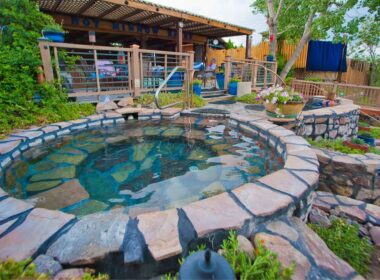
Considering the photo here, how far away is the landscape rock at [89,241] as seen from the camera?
3.83ft

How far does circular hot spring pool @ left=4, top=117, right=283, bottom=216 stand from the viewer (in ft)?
6.84

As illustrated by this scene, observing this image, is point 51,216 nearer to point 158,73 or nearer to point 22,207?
point 22,207

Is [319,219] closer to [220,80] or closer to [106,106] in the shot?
[106,106]

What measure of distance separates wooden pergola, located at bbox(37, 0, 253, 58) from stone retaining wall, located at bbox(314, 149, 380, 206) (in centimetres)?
625

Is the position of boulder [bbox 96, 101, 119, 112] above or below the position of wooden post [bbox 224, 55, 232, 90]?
below

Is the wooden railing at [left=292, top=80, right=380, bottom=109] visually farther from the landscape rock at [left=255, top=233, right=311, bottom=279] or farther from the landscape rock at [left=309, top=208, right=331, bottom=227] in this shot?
the landscape rock at [left=255, top=233, right=311, bottom=279]

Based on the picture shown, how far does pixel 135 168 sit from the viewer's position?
107 inches

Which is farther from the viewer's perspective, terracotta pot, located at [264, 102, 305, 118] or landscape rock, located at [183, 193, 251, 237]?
terracotta pot, located at [264, 102, 305, 118]

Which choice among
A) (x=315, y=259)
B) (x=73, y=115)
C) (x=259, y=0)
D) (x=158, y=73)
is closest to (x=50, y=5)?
(x=158, y=73)

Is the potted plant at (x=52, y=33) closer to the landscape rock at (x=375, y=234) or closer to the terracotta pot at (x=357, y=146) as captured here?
the landscape rock at (x=375, y=234)

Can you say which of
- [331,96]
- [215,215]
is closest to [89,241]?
[215,215]

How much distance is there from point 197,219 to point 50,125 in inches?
137

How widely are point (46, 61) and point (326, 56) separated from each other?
1355 cm

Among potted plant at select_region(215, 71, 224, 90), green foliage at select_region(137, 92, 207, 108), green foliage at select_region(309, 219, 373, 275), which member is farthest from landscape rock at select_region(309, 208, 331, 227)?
potted plant at select_region(215, 71, 224, 90)
